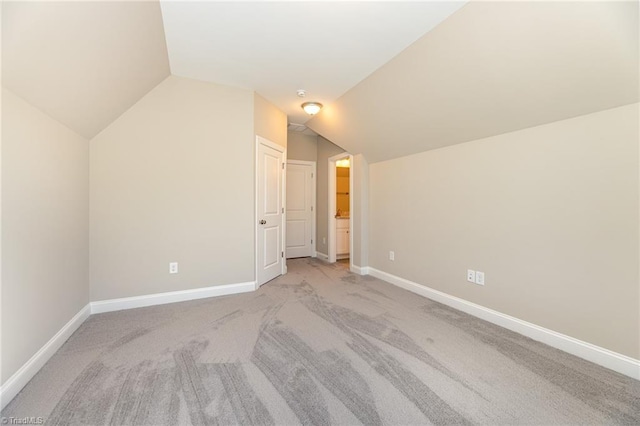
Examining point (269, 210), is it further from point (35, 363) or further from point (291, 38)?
point (35, 363)

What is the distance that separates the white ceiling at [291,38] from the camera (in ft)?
6.61

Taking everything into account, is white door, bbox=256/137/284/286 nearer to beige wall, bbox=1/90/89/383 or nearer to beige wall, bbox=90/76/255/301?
beige wall, bbox=90/76/255/301

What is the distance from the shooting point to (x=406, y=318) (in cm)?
267

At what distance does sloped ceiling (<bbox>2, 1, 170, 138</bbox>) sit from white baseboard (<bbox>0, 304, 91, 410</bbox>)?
1.68 m

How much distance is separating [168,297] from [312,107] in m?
3.06

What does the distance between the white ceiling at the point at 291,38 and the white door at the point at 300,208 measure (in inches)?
98.3

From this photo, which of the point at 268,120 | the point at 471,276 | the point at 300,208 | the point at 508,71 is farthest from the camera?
the point at 300,208

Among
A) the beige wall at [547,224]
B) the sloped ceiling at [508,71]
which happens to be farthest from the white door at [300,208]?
the beige wall at [547,224]

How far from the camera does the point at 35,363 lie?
177cm

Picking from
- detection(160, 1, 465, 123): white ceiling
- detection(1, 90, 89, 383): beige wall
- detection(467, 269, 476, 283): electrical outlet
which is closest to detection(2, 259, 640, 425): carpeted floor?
detection(1, 90, 89, 383): beige wall

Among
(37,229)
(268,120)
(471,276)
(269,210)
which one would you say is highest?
(268,120)

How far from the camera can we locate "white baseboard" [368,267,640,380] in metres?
1.78

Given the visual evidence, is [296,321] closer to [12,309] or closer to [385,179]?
[12,309]

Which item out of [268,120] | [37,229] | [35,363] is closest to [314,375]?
[35,363]
